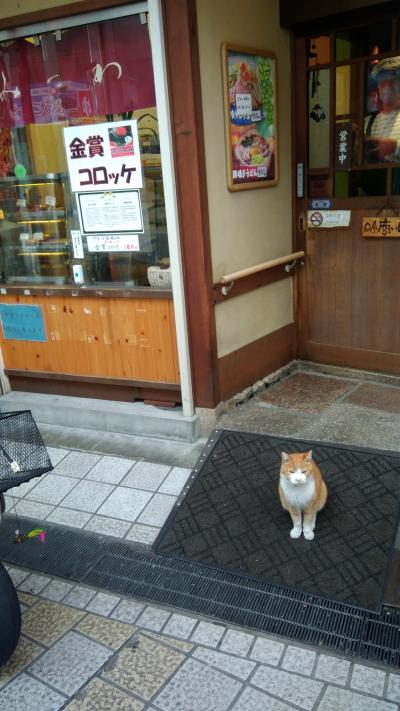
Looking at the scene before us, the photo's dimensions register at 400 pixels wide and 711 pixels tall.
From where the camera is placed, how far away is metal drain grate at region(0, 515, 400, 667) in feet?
9.67

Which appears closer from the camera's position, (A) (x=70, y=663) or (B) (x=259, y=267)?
(A) (x=70, y=663)

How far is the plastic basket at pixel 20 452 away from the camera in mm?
3043

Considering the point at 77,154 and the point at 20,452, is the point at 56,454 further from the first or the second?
the point at 77,154

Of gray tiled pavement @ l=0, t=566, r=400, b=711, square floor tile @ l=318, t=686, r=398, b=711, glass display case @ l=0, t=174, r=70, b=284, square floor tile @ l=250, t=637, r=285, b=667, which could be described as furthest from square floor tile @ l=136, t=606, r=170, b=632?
glass display case @ l=0, t=174, r=70, b=284

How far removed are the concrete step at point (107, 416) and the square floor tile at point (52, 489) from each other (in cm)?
75

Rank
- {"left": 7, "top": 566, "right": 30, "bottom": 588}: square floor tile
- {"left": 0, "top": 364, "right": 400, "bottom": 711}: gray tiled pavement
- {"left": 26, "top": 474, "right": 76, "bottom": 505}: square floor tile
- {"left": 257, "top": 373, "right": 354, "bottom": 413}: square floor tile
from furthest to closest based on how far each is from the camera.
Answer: {"left": 257, "top": 373, "right": 354, "bottom": 413}: square floor tile
{"left": 26, "top": 474, "right": 76, "bottom": 505}: square floor tile
{"left": 7, "top": 566, "right": 30, "bottom": 588}: square floor tile
{"left": 0, "top": 364, "right": 400, "bottom": 711}: gray tiled pavement

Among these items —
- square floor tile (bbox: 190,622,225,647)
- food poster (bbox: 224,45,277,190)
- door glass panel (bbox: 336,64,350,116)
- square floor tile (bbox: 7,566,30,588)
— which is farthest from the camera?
door glass panel (bbox: 336,64,350,116)

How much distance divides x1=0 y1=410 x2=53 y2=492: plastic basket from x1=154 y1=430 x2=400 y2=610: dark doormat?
41.5 inches

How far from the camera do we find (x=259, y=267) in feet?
16.8

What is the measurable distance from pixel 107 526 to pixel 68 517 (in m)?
0.35

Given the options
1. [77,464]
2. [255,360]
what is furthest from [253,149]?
[77,464]

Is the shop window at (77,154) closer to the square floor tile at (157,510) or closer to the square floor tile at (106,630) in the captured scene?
the square floor tile at (157,510)

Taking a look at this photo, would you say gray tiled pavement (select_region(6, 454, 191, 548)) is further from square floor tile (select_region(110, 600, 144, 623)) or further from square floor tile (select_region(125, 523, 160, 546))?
square floor tile (select_region(110, 600, 144, 623))

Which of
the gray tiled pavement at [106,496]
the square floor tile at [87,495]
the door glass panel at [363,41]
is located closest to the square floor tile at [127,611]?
the gray tiled pavement at [106,496]
